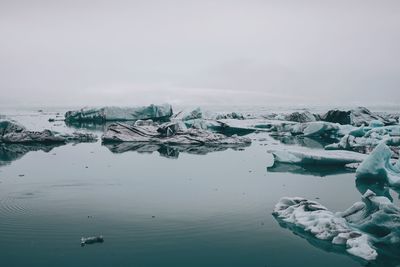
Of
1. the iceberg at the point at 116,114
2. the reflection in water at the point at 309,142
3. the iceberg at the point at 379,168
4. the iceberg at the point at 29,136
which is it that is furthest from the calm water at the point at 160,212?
the iceberg at the point at 116,114

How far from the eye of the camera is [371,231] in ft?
17.8

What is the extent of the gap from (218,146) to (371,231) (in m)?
11.1

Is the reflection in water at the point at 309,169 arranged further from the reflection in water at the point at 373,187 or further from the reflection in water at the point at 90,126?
the reflection in water at the point at 90,126

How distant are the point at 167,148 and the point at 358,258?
1155 centimetres

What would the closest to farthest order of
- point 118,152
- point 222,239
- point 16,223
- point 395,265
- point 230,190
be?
point 395,265 < point 222,239 < point 16,223 < point 230,190 < point 118,152

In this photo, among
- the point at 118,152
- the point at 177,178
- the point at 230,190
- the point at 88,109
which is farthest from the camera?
the point at 88,109

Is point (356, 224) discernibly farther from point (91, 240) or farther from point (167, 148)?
point (167, 148)

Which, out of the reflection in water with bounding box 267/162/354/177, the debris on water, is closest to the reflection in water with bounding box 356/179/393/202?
the reflection in water with bounding box 267/162/354/177

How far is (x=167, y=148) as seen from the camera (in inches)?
619

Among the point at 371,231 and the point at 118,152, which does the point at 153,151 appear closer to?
the point at 118,152

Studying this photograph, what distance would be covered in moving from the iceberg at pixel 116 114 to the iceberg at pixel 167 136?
44.4 ft

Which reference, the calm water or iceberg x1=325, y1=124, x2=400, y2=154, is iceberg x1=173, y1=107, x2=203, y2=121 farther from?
the calm water

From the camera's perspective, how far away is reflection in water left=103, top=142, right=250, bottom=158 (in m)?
14.5

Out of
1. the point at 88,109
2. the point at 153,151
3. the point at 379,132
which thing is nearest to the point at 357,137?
the point at 379,132
